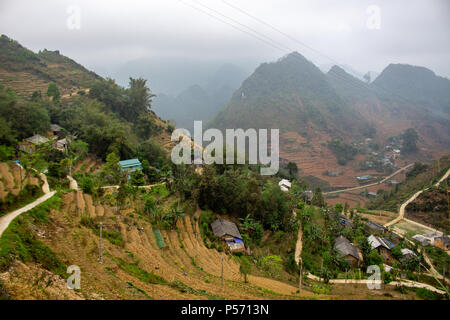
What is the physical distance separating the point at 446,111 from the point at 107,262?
443 feet

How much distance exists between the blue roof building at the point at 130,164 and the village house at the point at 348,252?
1738 cm

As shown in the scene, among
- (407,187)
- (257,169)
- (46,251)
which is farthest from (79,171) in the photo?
(407,187)

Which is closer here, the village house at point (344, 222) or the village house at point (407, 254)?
the village house at point (407, 254)

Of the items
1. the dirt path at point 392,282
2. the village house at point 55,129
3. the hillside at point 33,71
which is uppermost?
the hillside at point 33,71

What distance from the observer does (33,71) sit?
3931 centimetres

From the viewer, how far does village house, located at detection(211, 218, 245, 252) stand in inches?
635

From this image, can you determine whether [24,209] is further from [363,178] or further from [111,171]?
[363,178]

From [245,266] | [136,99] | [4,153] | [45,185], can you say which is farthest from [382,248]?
[136,99]

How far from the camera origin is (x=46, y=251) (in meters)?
7.99

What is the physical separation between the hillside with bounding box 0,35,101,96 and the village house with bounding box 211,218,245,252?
31.8m

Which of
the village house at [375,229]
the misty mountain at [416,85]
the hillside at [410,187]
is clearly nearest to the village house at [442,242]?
the village house at [375,229]

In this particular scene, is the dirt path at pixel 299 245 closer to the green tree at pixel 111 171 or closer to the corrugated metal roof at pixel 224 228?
the corrugated metal roof at pixel 224 228

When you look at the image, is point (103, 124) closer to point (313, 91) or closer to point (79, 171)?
point (79, 171)

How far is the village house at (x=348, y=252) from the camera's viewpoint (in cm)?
1861
